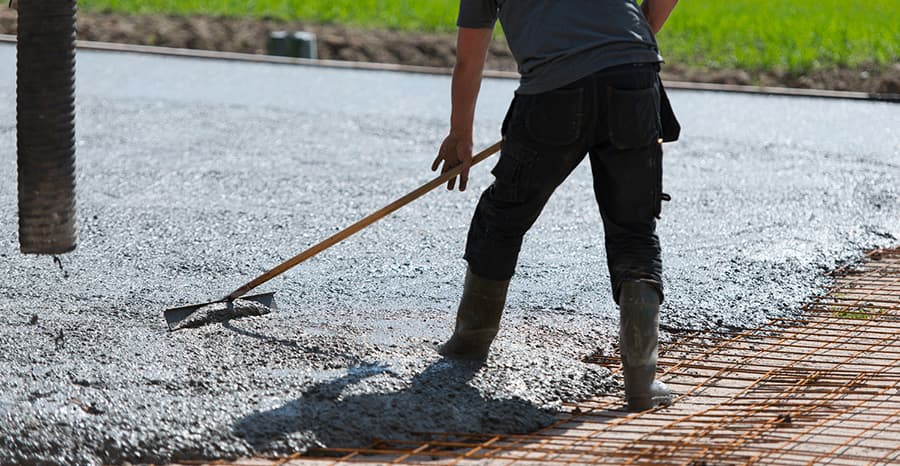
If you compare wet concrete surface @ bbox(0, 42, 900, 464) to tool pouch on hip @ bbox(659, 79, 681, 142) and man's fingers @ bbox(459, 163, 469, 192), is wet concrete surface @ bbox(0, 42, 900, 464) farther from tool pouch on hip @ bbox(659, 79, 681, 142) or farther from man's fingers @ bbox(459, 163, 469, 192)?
tool pouch on hip @ bbox(659, 79, 681, 142)

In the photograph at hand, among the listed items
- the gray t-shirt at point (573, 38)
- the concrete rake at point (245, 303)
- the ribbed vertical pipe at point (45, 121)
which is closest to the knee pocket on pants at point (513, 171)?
the gray t-shirt at point (573, 38)

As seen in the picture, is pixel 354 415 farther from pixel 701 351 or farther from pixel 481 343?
pixel 701 351

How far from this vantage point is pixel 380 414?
342 cm

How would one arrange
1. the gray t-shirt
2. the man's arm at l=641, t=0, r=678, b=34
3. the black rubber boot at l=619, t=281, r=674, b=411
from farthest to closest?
the man's arm at l=641, t=0, r=678, b=34 → the black rubber boot at l=619, t=281, r=674, b=411 → the gray t-shirt

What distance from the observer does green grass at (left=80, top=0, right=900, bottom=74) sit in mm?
11062

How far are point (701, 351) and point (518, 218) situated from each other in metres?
1.02

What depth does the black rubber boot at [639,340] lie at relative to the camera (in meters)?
3.50

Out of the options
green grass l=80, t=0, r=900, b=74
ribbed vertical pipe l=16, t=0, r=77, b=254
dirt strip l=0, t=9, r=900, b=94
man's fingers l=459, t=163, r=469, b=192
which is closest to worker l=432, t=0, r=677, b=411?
man's fingers l=459, t=163, r=469, b=192

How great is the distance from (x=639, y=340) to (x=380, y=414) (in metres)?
0.80

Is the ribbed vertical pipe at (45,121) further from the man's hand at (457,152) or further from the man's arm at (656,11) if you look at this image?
the man's arm at (656,11)

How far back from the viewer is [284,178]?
21.3 ft

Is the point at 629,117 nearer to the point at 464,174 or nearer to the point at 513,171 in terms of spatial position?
the point at 513,171

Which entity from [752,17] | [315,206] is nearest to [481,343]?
[315,206]

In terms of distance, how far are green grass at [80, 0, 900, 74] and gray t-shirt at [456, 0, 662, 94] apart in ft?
25.0
